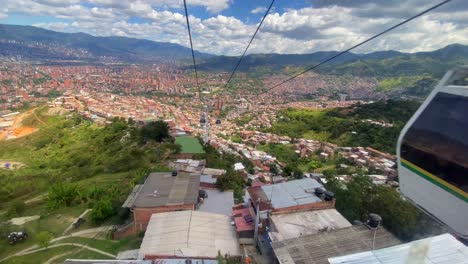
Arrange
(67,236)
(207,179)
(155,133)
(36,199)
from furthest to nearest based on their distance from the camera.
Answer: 1. (155,133)
2. (36,199)
3. (207,179)
4. (67,236)

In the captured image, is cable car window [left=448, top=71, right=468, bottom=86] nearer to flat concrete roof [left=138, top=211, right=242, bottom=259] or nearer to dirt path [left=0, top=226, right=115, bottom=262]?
flat concrete roof [left=138, top=211, right=242, bottom=259]

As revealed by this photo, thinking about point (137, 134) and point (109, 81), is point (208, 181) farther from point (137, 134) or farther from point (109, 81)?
point (109, 81)

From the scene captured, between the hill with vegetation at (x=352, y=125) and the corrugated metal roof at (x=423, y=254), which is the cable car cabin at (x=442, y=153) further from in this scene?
the hill with vegetation at (x=352, y=125)

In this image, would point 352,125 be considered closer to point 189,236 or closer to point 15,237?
point 189,236

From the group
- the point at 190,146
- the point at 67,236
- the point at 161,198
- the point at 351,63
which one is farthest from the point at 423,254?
the point at 351,63

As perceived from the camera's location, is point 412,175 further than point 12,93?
No

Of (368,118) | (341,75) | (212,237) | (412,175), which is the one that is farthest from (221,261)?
(341,75)
